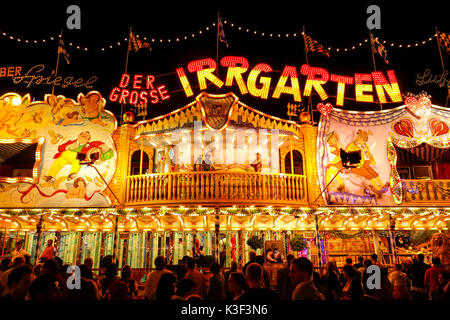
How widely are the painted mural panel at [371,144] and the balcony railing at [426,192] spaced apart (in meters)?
0.38

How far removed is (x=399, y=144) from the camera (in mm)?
15547

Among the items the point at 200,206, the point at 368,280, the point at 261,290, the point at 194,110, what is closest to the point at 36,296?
the point at 261,290

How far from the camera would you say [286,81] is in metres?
16.2

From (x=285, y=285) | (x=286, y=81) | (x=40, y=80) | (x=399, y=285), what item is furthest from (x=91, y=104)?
(x=399, y=285)

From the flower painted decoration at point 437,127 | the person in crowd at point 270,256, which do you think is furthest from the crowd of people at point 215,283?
the flower painted decoration at point 437,127

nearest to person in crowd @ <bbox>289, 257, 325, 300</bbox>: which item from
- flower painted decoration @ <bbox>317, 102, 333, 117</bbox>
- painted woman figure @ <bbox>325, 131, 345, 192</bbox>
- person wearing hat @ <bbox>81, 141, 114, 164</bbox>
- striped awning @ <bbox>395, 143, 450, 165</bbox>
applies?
painted woman figure @ <bbox>325, 131, 345, 192</bbox>

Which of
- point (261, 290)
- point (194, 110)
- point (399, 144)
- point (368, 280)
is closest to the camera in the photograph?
point (261, 290)

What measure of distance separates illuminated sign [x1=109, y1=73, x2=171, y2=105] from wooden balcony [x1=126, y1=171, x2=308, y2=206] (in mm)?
4117

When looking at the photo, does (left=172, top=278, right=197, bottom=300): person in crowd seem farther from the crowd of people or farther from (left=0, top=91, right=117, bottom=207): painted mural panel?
(left=0, top=91, right=117, bottom=207): painted mural panel

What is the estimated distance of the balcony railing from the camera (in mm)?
14773

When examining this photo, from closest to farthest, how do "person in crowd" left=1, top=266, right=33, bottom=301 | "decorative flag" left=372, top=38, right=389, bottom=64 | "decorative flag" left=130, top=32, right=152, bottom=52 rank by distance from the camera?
"person in crowd" left=1, top=266, right=33, bottom=301 → "decorative flag" left=372, top=38, right=389, bottom=64 → "decorative flag" left=130, top=32, right=152, bottom=52

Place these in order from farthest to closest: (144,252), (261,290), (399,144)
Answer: (144,252) → (399,144) → (261,290)
